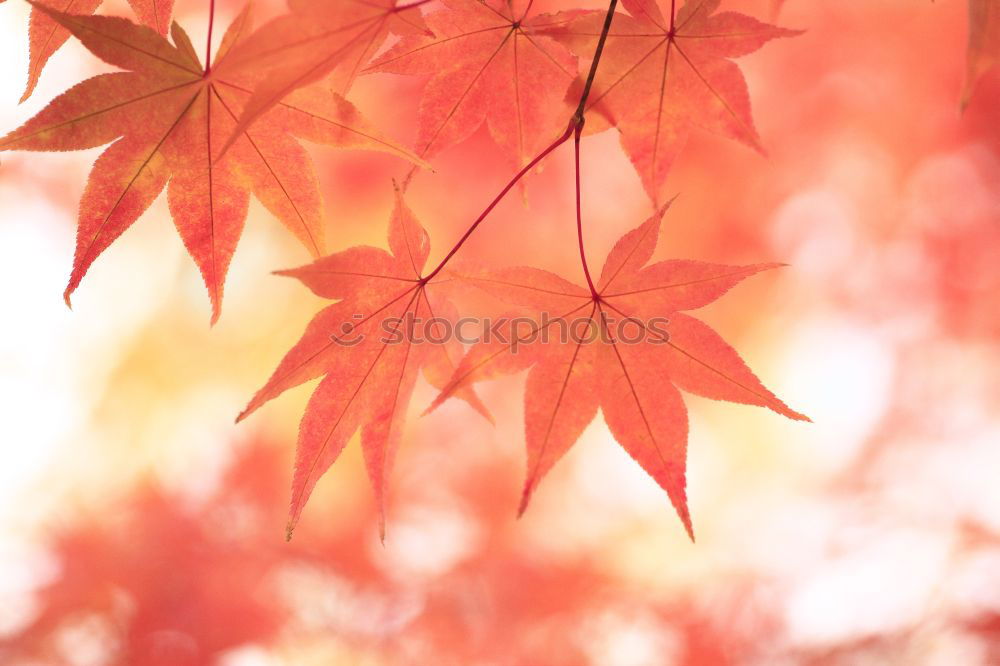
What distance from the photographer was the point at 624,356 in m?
0.60

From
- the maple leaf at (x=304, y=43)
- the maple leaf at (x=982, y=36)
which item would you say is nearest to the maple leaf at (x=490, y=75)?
the maple leaf at (x=304, y=43)

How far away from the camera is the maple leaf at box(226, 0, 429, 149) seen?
1.36 feet

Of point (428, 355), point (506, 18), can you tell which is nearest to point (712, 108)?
point (506, 18)

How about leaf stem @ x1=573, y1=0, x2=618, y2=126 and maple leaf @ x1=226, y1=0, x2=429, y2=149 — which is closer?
maple leaf @ x1=226, y1=0, x2=429, y2=149

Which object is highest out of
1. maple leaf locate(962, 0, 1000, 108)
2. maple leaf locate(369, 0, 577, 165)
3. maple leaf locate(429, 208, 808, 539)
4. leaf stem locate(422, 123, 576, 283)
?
maple leaf locate(369, 0, 577, 165)

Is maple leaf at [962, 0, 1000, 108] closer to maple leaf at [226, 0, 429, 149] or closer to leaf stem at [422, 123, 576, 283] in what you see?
leaf stem at [422, 123, 576, 283]

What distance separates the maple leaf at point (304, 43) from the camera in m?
0.41

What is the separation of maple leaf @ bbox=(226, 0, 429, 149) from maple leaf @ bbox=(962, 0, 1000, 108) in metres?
0.39

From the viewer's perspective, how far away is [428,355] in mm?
672

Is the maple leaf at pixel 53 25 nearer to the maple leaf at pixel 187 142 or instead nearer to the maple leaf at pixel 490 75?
the maple leaf at pixel 187 142

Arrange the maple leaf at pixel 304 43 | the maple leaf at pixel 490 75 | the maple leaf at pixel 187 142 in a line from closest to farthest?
the maple leaf at pixel 304 43 < the maple leaf at pixel 187 142 < the maple leaf at pixel 490 75

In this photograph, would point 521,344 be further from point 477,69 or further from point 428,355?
point 477,69

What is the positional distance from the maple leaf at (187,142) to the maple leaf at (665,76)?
0.65 ft

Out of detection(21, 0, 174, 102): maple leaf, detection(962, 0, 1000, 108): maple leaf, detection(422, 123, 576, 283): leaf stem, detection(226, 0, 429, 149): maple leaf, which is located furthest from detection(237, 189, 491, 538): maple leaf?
detection(962, 0, 1000, 108): maple leaf
